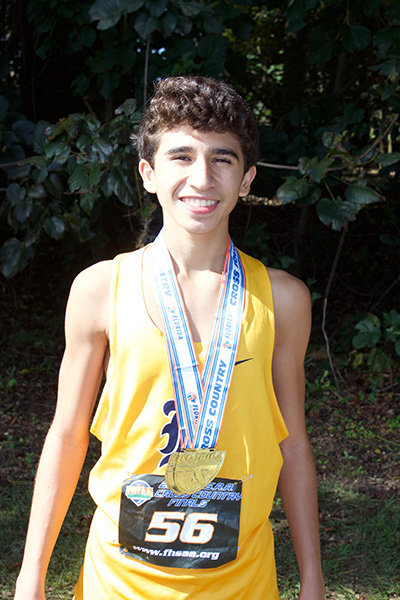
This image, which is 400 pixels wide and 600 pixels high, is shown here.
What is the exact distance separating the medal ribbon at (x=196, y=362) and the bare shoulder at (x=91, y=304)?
13 cm

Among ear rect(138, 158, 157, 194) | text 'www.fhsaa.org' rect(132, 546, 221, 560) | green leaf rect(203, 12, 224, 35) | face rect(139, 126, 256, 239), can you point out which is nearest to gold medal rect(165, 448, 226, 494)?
text 'www.fhsaa.org' rect(132, 546, 221, 560)

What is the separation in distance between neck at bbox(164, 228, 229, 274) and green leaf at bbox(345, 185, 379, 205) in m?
1.88

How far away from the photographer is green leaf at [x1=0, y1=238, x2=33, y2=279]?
3924 millimetres

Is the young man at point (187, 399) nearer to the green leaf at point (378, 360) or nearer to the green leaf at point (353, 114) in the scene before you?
the green leaf at point (353, 114)

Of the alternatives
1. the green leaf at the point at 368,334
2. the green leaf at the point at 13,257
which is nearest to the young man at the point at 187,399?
the green leaf at the point at 13,257

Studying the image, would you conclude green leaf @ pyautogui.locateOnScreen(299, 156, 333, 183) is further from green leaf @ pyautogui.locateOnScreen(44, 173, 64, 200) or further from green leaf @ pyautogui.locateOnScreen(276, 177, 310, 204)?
green leaf @ pyautogui.locateOnScreen(44, 173, 64, 200)

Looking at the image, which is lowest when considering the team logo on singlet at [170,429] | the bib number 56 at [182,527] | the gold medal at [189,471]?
the bib number 56 at [182,527]

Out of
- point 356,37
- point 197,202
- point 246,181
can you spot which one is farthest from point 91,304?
point 356,37

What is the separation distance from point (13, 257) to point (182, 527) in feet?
9.20

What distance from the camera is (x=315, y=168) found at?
11.1 feet

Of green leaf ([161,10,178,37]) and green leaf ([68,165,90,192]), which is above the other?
green leaf ([161,10,178,37])

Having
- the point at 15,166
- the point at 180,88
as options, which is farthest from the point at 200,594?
the point at 15,166

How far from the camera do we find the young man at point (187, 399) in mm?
1510

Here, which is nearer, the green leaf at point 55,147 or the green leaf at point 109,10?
the green leaf at point 109,10
